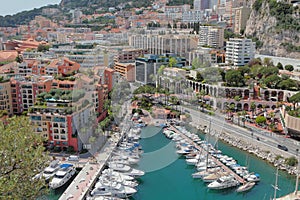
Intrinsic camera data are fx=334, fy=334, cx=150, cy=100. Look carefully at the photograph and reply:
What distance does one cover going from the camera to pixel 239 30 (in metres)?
21.4

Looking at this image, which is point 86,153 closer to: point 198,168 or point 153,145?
point 153,145

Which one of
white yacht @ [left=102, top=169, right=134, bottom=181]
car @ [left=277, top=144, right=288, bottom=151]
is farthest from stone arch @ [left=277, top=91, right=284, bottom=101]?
white yacht @ [left=102, top=169, right=134, bottom=181]

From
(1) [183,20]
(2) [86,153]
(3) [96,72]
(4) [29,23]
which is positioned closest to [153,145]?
(2) [86,153]

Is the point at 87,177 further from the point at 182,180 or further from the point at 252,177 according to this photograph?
the point at 252,177

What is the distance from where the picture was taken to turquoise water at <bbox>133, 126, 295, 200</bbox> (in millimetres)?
5906

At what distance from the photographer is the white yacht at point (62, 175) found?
19.7ft

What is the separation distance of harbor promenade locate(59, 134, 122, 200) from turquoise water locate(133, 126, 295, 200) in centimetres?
78

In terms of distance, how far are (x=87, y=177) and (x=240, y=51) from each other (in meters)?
10.4

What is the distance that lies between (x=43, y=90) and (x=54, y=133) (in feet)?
5.94

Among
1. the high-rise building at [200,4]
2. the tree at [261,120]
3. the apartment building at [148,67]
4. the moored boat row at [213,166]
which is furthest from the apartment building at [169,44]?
the high-rise building at [200,4]

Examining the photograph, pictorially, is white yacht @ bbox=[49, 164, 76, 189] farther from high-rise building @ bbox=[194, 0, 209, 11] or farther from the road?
high-rise building @ bbox=[194, 0, 209, 11]

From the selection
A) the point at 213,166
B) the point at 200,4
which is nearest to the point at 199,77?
the point at 213,166

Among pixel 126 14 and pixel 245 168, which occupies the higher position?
pixel 126 14

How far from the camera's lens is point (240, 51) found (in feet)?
47.9
